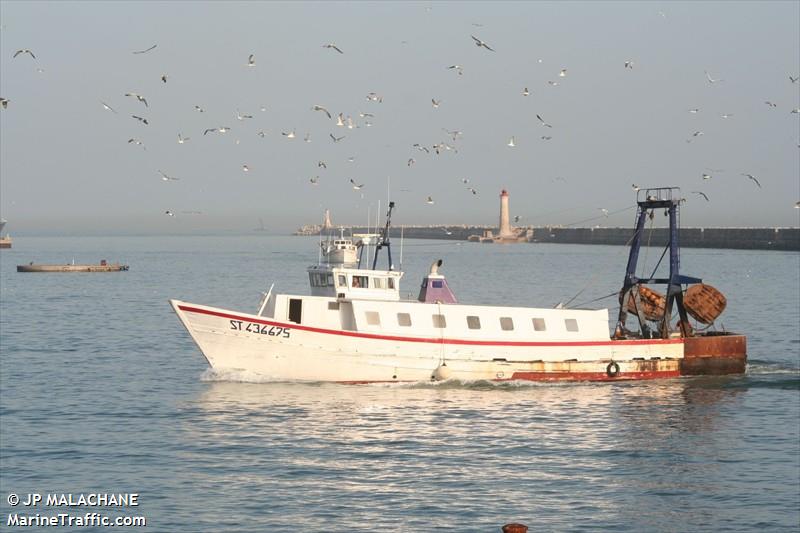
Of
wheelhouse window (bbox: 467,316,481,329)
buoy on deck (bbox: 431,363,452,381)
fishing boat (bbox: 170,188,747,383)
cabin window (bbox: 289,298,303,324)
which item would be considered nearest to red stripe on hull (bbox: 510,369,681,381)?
fishing boat (bbox: 170,188,747,383)

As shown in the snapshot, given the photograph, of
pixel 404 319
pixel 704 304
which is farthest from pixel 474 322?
pixel 704 304

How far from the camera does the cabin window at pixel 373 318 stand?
44.7 metres

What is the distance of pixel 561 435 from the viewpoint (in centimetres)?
3666

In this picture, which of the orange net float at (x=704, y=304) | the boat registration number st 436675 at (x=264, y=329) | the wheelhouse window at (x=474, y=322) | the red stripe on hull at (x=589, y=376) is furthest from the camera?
the orange net float at (x=704, y=304)

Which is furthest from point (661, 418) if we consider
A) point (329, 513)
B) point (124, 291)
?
point (124, 291)

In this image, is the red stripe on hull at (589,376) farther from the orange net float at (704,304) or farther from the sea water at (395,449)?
the orange net float at (704,304)

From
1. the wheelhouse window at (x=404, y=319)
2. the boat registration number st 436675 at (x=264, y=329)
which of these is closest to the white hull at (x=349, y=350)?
the boat registration number st 436675 at (x=264, y=329)

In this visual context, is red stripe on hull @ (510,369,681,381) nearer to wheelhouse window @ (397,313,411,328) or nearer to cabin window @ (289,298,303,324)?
wheelhouse window @ (397,313,411,328)

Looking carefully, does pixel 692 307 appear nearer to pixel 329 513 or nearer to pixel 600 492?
pixel 600 492

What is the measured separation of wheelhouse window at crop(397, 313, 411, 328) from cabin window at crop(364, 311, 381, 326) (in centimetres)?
82

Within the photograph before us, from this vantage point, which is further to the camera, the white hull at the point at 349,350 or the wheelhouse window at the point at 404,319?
the wheelhouse window at the point at 404,319

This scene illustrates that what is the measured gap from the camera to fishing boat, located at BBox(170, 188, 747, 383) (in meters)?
44.3

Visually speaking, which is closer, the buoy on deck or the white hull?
the white hull

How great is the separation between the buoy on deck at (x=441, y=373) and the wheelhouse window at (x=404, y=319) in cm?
210
